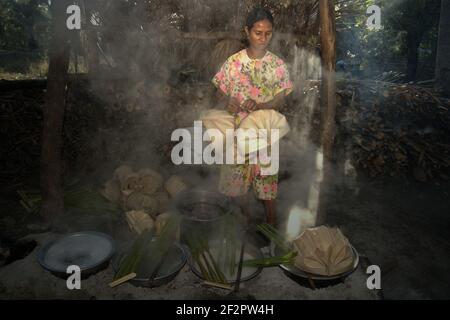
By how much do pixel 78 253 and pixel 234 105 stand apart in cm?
215

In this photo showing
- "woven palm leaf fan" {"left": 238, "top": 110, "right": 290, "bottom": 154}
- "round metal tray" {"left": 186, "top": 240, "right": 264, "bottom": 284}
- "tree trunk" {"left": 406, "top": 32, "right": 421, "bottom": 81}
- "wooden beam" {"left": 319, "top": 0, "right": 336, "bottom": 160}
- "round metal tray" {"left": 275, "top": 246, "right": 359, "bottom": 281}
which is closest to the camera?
"round metal tray" {"left": 275, "top": 246, "right": 359, "bottom": 281}

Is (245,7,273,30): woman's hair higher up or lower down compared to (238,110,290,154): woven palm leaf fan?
higher up

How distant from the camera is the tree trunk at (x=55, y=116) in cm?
358

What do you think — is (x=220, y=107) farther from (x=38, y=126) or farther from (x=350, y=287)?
(x=38, y=126)

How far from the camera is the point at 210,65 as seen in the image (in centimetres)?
579

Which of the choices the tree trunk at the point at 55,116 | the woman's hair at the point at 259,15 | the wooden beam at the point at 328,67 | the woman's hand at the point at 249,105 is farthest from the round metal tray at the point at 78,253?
the wooden beam at the point at 328,67

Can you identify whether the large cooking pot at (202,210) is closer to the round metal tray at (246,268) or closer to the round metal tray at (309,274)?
the round metal tray at (246,268)

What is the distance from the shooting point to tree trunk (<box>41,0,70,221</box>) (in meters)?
3.58

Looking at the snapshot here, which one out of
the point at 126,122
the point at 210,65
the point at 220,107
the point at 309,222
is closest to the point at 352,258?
the point at 309,222

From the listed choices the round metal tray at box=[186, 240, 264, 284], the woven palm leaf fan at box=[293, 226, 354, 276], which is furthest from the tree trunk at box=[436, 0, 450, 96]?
the round metal tray at box=[186, 240, 264, 284]

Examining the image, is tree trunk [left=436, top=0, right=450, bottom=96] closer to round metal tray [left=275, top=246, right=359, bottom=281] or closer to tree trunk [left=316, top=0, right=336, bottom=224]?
tree trunk [left=316, top=0, right=336, bottom=224]

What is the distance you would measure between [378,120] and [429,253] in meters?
3.04

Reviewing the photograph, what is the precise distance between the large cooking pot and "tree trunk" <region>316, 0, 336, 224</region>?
4.73 ft

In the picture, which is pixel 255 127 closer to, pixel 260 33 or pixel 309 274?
pixel 260 33
